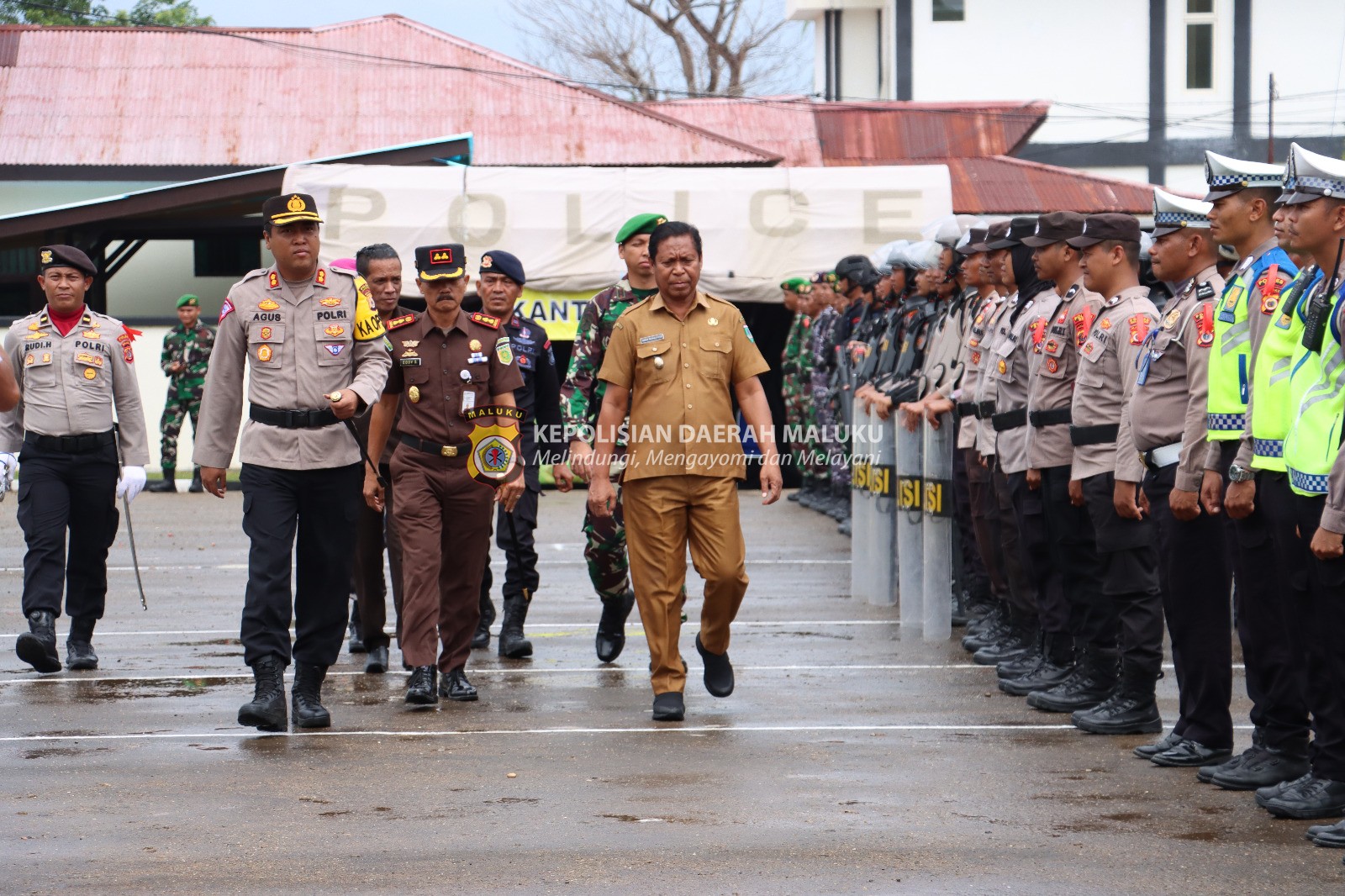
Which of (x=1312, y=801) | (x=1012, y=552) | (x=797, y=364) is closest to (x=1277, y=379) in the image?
(x=1312, y=801)

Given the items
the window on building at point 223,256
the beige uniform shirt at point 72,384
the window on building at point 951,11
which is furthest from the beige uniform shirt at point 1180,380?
the window on building at point 951,11

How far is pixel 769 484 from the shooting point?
8.55 m

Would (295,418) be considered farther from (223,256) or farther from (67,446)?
(223,256)

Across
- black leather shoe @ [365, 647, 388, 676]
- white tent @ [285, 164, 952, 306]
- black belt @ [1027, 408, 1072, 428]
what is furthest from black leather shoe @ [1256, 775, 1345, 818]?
white tent @ [285, 164, 952, 306]

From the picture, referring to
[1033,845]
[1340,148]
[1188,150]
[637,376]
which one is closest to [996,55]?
[1188,150]

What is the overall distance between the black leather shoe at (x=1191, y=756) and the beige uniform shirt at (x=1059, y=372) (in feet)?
5.48

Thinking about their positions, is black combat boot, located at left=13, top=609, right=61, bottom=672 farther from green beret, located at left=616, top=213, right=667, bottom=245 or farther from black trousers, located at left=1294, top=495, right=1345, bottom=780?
black trousers, located at left=1294, top=495, right=1345, bottom=780

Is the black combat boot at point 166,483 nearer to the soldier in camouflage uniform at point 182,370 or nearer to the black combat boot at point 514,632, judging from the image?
the soldier in camouflage uniform at point 182,370

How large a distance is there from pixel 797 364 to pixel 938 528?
37.2 feet

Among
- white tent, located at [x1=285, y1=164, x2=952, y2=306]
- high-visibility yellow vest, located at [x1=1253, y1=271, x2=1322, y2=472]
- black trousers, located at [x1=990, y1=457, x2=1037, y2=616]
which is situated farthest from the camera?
white tent, located at [x1=285, y1=164, x2=952, y2=306]

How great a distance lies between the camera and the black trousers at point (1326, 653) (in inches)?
239

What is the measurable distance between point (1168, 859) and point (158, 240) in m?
27.3

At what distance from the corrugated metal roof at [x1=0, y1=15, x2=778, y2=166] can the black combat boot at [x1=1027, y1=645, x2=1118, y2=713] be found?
21917 mm

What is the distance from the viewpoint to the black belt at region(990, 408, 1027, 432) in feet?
A: 30.0
